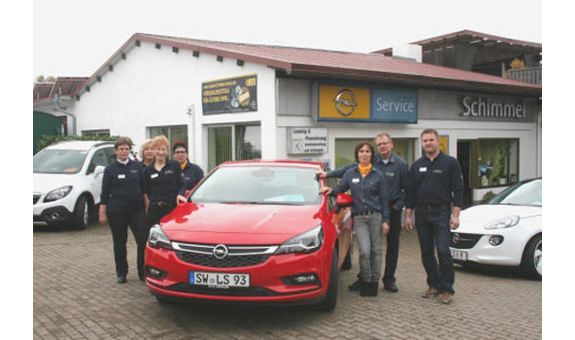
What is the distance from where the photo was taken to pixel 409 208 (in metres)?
6.41

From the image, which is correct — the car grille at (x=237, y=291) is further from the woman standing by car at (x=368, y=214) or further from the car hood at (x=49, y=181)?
the car hood at (x=49, y=181)

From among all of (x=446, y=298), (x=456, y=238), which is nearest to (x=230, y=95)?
(x=456, y=238)

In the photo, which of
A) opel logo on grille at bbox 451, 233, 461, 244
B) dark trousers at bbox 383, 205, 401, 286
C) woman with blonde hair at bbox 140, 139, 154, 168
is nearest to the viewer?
dark trousers at bbox 383, 205, 401, 286

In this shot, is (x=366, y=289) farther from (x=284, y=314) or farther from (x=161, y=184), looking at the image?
(x=161, y=184)

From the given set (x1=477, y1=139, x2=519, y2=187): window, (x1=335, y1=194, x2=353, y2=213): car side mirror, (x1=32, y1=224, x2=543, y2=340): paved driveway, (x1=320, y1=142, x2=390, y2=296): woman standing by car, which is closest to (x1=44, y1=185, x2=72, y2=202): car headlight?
(x1=32, y1=224, x2=543, y2=340): paved driveway

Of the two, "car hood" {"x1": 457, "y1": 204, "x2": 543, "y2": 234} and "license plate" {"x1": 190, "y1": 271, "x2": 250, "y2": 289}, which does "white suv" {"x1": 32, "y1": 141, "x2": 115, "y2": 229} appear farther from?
"car hood" {"x1": 457, "y1": 204, "x2": 543, "y2": 234}

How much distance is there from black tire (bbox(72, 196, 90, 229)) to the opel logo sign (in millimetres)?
5653

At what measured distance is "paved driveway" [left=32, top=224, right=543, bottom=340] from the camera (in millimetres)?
5027

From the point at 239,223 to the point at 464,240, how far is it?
13.7 ft
